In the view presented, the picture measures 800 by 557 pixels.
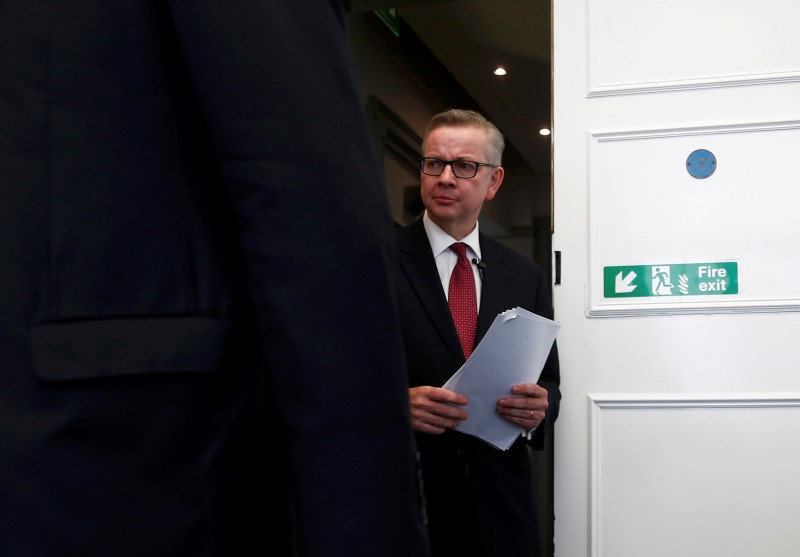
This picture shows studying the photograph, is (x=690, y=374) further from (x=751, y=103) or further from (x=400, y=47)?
(x=400, y=47)

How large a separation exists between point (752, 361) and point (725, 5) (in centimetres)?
111

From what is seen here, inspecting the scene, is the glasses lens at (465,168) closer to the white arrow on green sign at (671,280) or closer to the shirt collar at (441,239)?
the shirt collar at (441,239)

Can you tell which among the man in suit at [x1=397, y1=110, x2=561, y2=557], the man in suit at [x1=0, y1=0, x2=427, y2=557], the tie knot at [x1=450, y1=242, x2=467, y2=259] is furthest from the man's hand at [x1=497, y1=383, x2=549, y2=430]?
the man in suit at [x1=0, y1=0, x2=427, y2=557]

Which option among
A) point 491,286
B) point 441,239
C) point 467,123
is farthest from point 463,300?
point 467,123

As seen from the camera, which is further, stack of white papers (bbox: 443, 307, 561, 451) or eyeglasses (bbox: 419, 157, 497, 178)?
eyeglasses (bbox: 419, 157, 497, 178)

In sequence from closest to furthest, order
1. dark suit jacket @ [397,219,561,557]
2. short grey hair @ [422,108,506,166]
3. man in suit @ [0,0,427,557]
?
man in suit @ [0,0,427,557] < dark suit jacket @ [397,219,561,557] < short grey hair @ [422,108,506,166]

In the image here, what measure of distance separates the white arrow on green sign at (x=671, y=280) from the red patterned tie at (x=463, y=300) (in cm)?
46

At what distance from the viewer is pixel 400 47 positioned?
231 inches

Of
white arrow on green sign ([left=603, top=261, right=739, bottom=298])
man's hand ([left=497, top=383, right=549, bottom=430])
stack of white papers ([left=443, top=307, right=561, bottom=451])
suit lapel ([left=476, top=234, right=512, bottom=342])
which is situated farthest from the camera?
white arrow on green sign ([left=603, top=261, right=739, bottom=298])

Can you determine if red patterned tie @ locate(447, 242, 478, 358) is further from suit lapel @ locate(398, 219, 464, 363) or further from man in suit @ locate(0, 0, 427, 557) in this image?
man in suit @ locate(0, 0, 427, 557)

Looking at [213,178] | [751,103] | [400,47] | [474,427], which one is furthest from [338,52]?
[400,47]

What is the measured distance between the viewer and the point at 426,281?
2504 mm

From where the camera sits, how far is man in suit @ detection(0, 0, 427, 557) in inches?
25.7

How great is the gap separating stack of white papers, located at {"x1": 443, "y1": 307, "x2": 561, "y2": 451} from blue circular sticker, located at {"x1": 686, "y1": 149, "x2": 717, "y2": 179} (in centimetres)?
87
